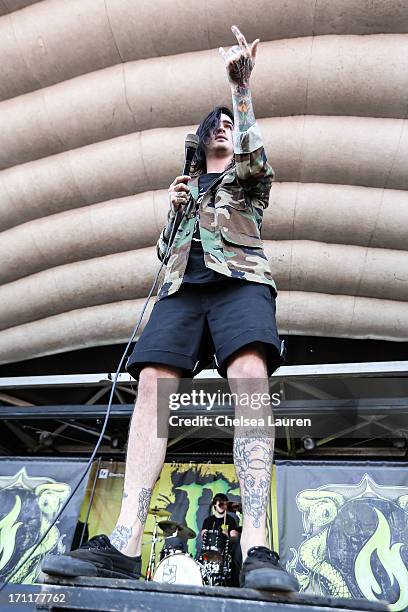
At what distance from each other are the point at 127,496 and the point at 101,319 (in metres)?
4.07

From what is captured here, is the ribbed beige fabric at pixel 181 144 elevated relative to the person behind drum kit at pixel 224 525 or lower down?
elevated

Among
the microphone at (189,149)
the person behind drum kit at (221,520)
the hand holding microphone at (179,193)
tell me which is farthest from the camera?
the person behind drum kit at (221,520)

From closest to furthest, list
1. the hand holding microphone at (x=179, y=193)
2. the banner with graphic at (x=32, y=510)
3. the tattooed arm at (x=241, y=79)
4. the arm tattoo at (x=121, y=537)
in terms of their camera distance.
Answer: the arm tattoo at (x=121, y=537) → the tattooed arm at (x=241, y=79) → the hand holding microphone at (x=179, y=193) → the banner with graphic at (x=32, y=510)

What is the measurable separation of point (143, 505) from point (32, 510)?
339 centimetres

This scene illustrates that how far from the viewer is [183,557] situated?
4449 millimetres

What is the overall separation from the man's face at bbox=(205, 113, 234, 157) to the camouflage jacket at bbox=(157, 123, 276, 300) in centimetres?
19

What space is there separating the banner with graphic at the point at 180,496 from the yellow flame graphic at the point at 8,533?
1.41 meters

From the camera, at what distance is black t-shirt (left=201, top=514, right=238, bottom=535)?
5176mm

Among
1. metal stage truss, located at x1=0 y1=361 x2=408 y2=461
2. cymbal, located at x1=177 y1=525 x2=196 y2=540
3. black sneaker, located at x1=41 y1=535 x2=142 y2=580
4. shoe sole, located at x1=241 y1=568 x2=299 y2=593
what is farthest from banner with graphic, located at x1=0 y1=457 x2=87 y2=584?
shoe sole, located at x1=241 y1=568 x2=299 y2=593

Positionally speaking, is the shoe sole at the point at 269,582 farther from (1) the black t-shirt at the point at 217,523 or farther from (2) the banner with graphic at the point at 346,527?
(1) the black t-shirt at the point at 217,523

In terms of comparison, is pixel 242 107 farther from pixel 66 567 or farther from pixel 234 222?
pixel 66 567

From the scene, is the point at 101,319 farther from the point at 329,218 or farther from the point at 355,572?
the point at 355,572

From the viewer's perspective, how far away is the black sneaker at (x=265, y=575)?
92cm

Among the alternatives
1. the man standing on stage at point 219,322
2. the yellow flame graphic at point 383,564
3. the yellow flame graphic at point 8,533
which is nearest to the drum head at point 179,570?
the yellow flame graphic at point 8,533
